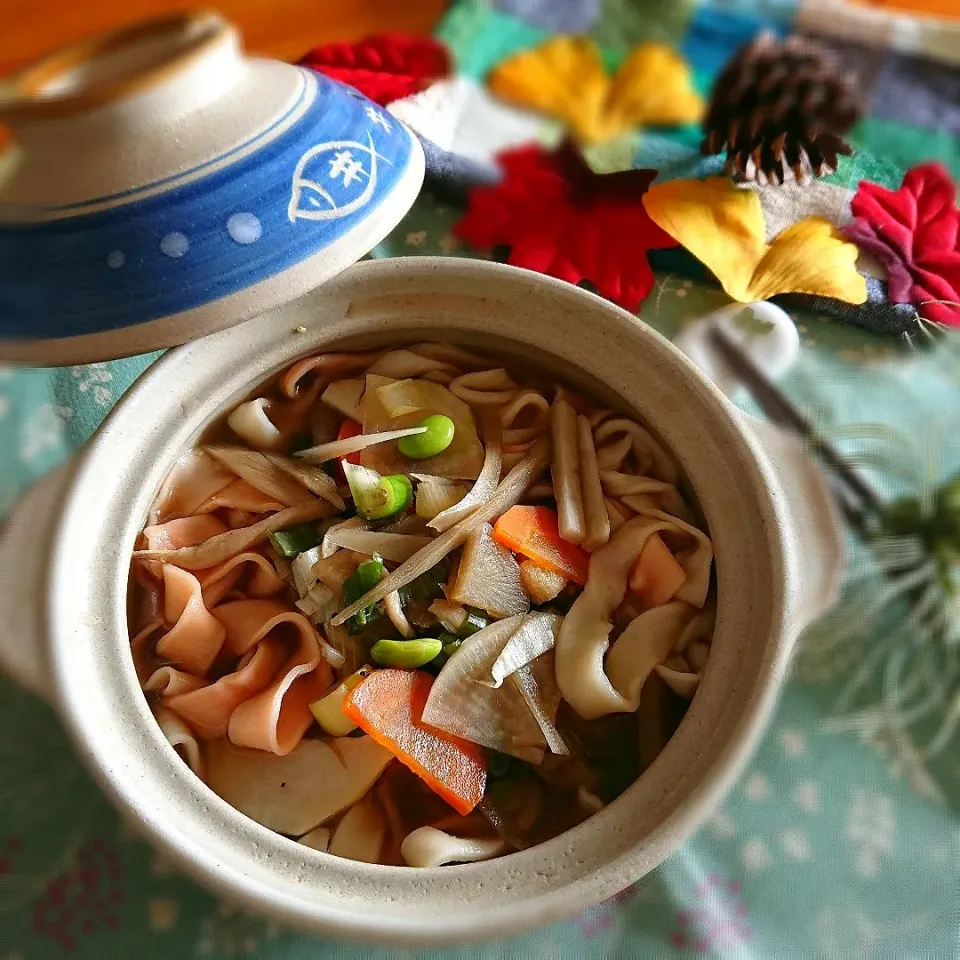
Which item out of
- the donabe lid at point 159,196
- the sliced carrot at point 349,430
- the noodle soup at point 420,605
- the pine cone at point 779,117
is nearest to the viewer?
the donabe lid at point 159,196

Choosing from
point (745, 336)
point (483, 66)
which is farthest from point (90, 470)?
point (483, 66)

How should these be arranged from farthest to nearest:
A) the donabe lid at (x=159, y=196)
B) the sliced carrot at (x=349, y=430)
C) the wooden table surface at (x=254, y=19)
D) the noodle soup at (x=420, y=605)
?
1. the wooden table surface at (x=254, y=19)
2. the sliced carrot at (x=349, y=430)
3. the noodle soup at (x=420, y=605)
4. the donabe lid at (x=159, y=196)

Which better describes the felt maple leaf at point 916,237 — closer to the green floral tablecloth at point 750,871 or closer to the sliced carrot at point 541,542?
the green floral tablecloth at point 750,871

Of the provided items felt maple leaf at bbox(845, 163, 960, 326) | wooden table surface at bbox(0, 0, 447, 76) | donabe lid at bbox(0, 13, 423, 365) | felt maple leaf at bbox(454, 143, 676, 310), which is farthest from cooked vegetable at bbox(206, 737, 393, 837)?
wooden table surface at bbox(0, 0, 447, 76)

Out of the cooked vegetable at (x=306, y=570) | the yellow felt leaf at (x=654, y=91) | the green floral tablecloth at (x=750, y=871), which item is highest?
the yellow felt leaf at (x=654, y=91)

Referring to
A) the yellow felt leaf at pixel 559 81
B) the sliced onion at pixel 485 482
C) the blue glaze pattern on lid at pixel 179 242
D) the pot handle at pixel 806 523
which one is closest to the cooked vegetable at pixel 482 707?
the sliced onion at pixel 485 482

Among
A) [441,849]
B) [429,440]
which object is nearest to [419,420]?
[429,440]

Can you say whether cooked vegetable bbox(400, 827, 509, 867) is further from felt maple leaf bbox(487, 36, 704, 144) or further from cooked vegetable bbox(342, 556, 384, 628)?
felt maple leaf bbox(487, 36, 704, 144)
